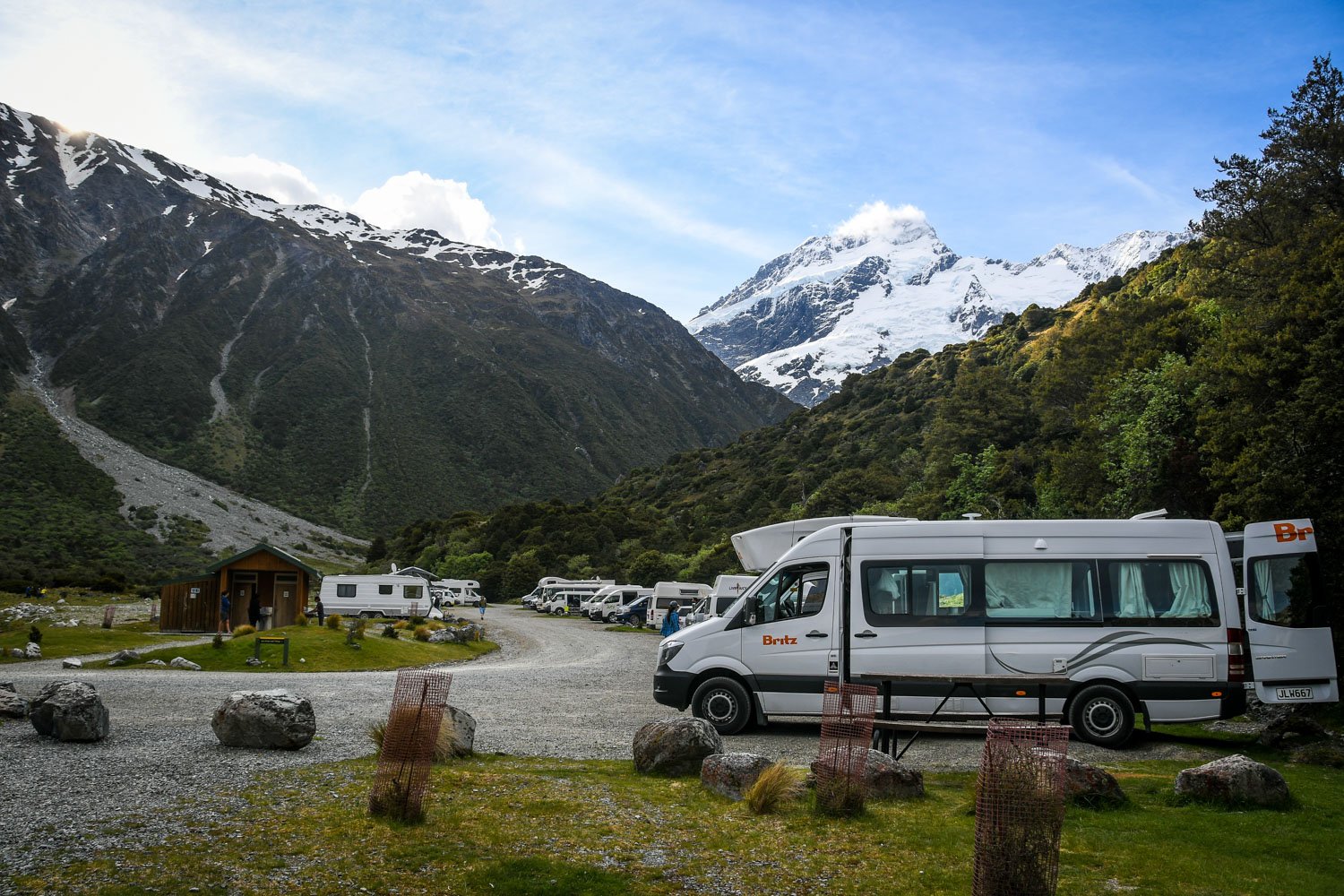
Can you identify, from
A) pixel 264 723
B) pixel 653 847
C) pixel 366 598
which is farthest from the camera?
pixel 366 598

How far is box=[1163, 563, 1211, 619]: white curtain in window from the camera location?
13398mm

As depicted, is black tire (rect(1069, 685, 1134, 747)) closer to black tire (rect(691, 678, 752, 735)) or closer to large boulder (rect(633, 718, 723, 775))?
black tire (rect(691, 678, 752, 735))

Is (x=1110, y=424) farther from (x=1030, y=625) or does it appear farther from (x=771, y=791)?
(x=771, y=791)

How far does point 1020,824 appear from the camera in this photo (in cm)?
614

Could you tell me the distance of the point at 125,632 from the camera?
32.5 m

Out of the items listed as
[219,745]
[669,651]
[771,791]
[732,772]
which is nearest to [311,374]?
[669,651]

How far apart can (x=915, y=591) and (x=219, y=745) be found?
9340 millimetres

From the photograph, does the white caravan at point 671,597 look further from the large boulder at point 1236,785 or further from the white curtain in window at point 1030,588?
the large boulder at point 1236,785

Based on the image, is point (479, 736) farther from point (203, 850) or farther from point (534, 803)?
point (203, 850)

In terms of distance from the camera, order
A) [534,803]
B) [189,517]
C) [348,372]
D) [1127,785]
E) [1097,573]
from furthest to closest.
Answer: [348,372], [189,517], [1097,573], [1127,785], [534,803]

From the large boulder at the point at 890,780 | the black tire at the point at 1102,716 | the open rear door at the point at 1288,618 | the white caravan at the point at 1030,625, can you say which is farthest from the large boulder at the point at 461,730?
the open rear door at the point at 1288,618

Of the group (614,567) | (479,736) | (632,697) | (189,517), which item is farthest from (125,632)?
(189,517)

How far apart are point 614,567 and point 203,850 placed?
72.1 metres

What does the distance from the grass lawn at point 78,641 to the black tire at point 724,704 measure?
19305 millimetres
